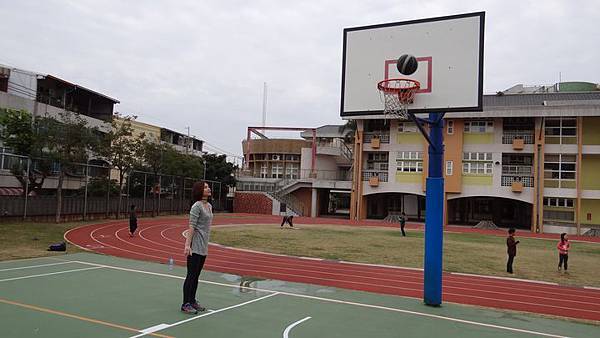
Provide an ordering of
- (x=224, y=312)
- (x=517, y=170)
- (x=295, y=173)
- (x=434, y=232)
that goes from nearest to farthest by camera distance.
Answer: (x=224, y=312) → (x=434, y=232) → (x=517, y=170) → (x=295, y=173)

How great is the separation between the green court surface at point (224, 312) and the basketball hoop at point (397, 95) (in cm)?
376

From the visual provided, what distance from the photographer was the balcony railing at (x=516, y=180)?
124ft

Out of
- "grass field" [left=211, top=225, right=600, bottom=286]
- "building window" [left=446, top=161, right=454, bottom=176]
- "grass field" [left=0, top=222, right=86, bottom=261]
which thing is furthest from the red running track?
"building window" [left=446, top=161, right=454, bottom=176]

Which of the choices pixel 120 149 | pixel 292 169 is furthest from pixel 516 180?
pixel 120 149

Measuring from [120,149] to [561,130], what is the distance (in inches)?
1363

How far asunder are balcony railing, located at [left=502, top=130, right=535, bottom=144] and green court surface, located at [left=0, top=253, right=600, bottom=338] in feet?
110

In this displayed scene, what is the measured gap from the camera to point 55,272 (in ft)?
32.1

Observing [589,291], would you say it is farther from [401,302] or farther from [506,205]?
[506,205]

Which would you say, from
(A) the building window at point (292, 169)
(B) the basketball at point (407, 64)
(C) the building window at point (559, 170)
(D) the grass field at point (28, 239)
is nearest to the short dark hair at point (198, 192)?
(B) the basketball at point (407, 64)

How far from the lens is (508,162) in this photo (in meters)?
39.1

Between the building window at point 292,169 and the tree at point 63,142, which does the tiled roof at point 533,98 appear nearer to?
the building window at point 292,169

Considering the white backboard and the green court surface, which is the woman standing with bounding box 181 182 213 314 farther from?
the white backboard

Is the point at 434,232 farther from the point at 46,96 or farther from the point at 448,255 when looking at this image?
the point at 46,96

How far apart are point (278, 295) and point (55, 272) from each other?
5097mm
